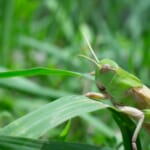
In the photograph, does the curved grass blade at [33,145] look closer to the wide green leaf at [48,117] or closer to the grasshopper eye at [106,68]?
the wide green leaf at [48,117]

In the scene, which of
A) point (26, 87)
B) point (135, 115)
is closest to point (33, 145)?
point (135, 115)

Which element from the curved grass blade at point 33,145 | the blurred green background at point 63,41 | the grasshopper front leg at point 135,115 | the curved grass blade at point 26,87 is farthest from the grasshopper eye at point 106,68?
the blurred green background at point 63,41

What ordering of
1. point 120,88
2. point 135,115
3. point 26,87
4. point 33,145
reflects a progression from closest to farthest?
point 33,145, point 135,115, point 120,88, point 26,87

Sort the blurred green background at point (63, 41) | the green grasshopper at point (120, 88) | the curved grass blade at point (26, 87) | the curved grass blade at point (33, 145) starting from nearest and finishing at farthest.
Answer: the curved grass blade at point (33, 145) → the green grasshopper at point (120, 88) → the curved grass blade at point (26, 87) → the blurred green background at point (63, 41)

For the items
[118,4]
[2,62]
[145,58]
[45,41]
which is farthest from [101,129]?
[118,4]

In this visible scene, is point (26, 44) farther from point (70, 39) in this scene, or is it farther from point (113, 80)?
point (113, 80)

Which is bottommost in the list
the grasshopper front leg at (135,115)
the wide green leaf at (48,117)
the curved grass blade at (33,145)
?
the grasshopper front leg at (135,115)

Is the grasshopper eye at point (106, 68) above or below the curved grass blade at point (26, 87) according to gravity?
above

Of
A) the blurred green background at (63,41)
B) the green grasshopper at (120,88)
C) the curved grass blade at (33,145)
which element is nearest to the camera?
the curved grass blade at (33,145)

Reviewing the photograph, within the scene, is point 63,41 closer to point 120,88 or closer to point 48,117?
point 120,88
